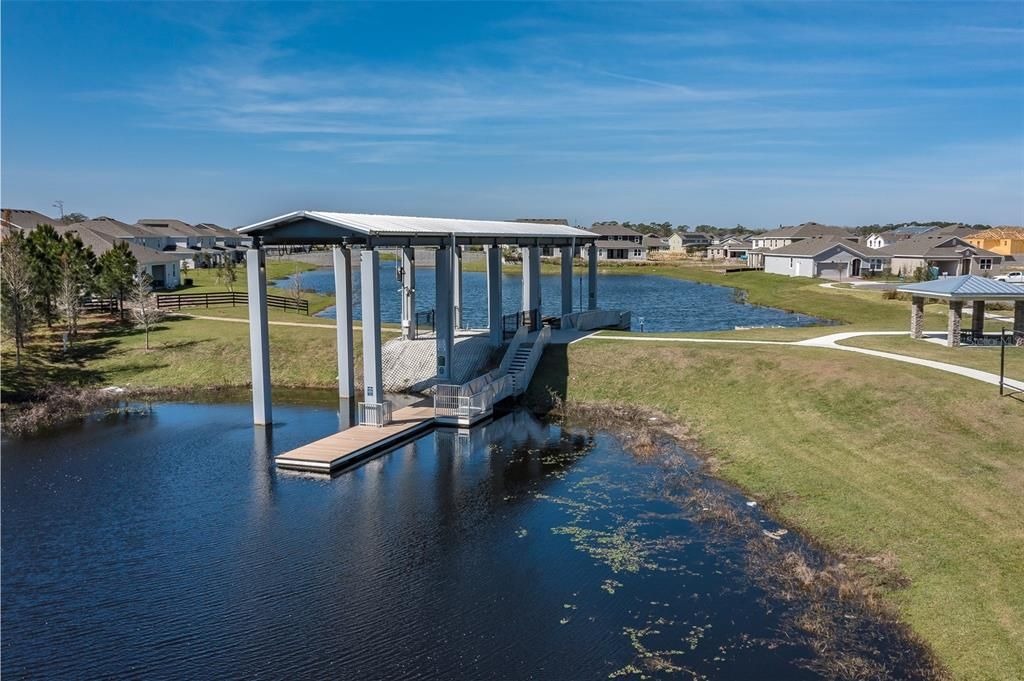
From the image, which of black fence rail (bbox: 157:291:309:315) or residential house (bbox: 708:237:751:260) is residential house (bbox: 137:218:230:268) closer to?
black fence rail (bbox: 157:291:309:315)

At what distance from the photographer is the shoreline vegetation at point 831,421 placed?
1556 centimetres

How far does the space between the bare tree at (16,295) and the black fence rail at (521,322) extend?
2352 cm

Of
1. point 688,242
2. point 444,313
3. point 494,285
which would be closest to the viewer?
point 444,313

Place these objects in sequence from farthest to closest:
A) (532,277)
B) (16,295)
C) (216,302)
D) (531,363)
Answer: (216,302)
(532,277)
(16,295)
(531,363)

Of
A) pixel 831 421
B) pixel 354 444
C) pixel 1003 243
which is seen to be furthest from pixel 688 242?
pixel 354 444

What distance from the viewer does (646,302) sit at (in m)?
74.4

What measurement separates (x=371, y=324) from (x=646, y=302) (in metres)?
50.1

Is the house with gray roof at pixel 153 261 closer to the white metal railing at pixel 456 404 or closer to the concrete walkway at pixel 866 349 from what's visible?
the white metal railing at pixel 456 404

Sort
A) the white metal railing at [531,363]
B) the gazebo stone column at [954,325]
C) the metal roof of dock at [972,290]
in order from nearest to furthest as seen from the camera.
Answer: the metal roof of dock at [972,290] < the gazebo stone column at [954,325] < the white metal railing at [531,363]

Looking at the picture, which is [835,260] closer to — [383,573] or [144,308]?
[144,308]

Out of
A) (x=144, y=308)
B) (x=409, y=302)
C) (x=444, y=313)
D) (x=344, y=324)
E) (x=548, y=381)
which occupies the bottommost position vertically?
(x=548, y=381)

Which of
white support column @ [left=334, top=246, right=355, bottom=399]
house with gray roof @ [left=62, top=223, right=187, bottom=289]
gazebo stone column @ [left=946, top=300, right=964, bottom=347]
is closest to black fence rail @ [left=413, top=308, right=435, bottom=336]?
white support column @ [left=334, top=246, right=355, bottom=399]

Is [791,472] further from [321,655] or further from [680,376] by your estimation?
[321,655]

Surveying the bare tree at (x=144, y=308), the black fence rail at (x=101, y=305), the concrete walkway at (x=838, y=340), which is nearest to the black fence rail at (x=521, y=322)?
the concrete walkway at (x=838, y=340)
